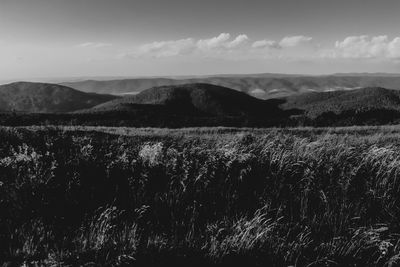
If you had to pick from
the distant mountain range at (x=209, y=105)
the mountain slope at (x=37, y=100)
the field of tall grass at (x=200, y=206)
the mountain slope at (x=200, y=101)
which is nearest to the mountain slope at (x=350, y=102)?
the distant mountain range at (x=209, y=105)

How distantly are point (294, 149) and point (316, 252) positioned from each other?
10.9ft

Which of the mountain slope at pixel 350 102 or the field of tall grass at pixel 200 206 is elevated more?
the field of tall grass at pixel 200 206

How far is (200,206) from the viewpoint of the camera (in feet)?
18.6

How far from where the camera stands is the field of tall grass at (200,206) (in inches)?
171

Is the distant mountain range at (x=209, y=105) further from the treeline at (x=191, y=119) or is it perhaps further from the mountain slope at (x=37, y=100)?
the treeline at (x=191, y=119)

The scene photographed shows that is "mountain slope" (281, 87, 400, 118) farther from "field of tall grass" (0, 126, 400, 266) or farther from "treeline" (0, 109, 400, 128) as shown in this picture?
"field of tall grass" (0, 126, 400, 266)

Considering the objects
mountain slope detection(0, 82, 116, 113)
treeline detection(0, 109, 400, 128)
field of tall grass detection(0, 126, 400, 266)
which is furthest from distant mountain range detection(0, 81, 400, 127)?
field of tall grass detection(0, 126, 400, 266)

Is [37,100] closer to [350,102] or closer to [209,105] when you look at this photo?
[209,105]

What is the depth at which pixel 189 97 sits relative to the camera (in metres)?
151

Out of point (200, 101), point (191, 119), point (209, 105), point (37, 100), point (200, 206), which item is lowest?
point (209, 105)

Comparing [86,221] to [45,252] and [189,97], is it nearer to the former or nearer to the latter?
[45,252]

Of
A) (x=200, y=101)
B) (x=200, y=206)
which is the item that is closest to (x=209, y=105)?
(x=200, y=101)

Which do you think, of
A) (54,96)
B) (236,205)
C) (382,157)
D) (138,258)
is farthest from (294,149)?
(54,96)

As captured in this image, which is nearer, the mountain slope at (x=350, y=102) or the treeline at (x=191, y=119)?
the treeline at (x=191, y=119)
